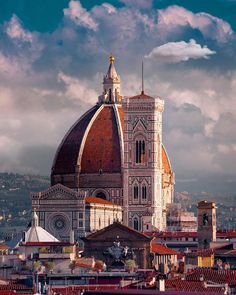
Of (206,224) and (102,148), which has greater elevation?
(102,148)

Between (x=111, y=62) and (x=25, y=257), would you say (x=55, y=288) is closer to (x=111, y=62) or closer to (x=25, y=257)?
(x=25, y=257)

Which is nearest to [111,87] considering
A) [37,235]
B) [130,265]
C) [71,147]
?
[71,147]

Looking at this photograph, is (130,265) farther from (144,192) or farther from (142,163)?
(142,163)

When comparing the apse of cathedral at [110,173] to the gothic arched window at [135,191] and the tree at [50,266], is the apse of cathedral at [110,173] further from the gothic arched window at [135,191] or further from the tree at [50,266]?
the tree at [50,266]

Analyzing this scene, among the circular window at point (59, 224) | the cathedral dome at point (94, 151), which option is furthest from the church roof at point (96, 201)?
the cathedral dome at point (94, 151)

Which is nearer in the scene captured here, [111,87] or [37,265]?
[37,265]

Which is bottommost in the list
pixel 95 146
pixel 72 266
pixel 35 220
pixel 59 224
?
pixel 72 266

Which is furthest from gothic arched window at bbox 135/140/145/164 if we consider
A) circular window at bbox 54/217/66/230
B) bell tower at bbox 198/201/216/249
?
bell tower at bbox 198/201/216/249
